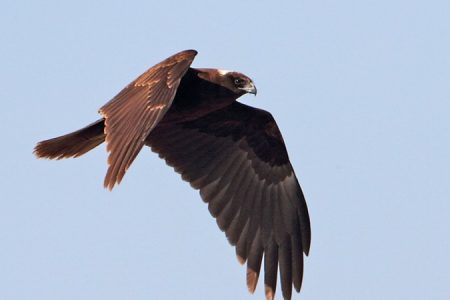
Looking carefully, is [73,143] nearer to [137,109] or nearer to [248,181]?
[137,109]

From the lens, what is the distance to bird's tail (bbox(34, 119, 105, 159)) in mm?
13367

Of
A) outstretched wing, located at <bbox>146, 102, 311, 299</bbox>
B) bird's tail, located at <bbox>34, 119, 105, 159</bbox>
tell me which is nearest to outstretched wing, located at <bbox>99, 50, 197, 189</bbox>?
bird's tail, located at <bbox>34, 119, 105, 159</bbox>

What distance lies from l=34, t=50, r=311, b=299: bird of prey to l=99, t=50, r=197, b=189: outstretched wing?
828mm

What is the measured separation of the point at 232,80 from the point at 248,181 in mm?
1804

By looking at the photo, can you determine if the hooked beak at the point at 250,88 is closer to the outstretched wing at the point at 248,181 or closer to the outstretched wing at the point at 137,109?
the outstretched wing at the point at 248,181

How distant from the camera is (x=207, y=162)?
14539 millimetres

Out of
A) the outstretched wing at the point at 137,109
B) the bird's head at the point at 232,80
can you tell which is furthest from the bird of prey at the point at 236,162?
the outstretched wing at the point at 137,109

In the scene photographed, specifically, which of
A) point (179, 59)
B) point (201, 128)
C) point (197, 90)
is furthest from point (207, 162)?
point (179, 59)

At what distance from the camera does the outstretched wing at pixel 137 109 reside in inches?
438

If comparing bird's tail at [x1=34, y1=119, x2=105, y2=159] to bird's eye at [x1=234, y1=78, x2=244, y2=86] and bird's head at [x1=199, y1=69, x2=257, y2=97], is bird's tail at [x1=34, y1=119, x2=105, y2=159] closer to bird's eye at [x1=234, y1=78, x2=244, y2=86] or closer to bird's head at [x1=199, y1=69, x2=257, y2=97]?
bird's head at [x1=199, y1=69, x2=257, y2=97]

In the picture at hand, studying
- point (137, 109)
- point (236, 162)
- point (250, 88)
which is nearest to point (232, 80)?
point (250, 88)

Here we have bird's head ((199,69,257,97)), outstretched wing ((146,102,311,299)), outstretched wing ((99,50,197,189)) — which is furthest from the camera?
outstretched wing ((146,102,311,299))

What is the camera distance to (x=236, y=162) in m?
14.8

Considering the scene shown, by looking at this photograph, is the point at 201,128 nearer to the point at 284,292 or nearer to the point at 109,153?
the point at 284,292
